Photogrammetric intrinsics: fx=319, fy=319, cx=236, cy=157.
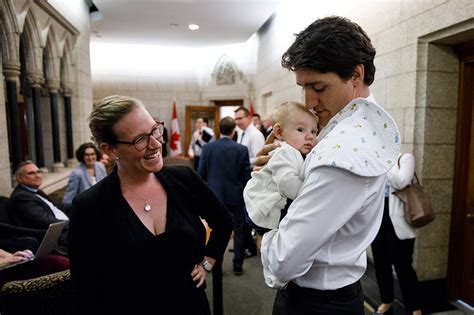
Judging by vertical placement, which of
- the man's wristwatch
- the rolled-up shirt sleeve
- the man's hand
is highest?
the man's hand

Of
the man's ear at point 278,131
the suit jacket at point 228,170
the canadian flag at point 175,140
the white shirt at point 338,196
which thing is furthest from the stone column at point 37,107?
the canadian flag at point 175,140

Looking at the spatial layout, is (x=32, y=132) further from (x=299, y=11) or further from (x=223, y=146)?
(x=299, y=11)

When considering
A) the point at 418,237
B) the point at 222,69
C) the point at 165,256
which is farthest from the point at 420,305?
the point at 222,69

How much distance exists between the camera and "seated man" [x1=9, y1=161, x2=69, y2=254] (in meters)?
2.57

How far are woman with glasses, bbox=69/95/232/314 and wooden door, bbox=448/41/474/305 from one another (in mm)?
2421

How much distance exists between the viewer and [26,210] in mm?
2574

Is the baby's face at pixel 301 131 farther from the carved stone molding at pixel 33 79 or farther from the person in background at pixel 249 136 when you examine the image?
the carved stone molding at pixel 33 79

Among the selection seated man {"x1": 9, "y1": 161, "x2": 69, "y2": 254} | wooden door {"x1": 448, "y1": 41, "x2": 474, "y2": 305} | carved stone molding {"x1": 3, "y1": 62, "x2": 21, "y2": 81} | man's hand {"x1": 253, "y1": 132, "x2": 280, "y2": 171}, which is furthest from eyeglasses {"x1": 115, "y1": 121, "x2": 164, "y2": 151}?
carved stone molding {"x1": 3, "y1": 62, "x2": 21, "y2": 81}

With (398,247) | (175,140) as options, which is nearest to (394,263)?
(398,247)

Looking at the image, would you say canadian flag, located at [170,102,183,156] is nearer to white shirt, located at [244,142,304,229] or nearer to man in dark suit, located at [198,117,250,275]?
man in dark suit, located at [198,117,250,275]

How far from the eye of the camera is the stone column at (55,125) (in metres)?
4.57

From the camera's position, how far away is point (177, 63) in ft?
30.9

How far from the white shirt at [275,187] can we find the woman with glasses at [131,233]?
16.0 inches

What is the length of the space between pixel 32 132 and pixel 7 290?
3292 mm
